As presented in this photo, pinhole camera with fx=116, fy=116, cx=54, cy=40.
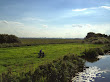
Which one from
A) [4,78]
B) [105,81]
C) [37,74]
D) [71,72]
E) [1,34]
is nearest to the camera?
[4,78]

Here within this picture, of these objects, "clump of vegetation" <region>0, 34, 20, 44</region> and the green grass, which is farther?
"clump of vegetation" <region>0, 34, 20, 44</region>

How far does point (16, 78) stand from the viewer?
24.9 ft

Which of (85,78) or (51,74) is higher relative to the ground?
(51,74)

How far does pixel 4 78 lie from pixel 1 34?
41.6 metres

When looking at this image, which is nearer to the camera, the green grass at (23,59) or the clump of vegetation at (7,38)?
the green grass at (23,59)

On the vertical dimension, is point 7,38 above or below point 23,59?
above

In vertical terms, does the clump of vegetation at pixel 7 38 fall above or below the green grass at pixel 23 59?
above

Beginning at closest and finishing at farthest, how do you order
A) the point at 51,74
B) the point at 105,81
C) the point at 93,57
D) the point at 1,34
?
1. the point at 51,74
2. the point at 105,81
3. the point at 93,57
4. the point at 1,34

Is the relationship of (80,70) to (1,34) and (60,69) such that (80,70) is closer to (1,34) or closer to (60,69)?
(60,69)

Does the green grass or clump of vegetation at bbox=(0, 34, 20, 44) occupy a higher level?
→ clump of vegetation at bbox=(0, 34, 20, 44)

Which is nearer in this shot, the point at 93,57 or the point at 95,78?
the point at 95,78

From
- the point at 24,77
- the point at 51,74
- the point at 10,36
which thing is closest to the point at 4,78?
the point at 24,77

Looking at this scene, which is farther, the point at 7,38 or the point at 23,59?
the point at 7,38

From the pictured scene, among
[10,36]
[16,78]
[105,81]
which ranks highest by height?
[10,36]
